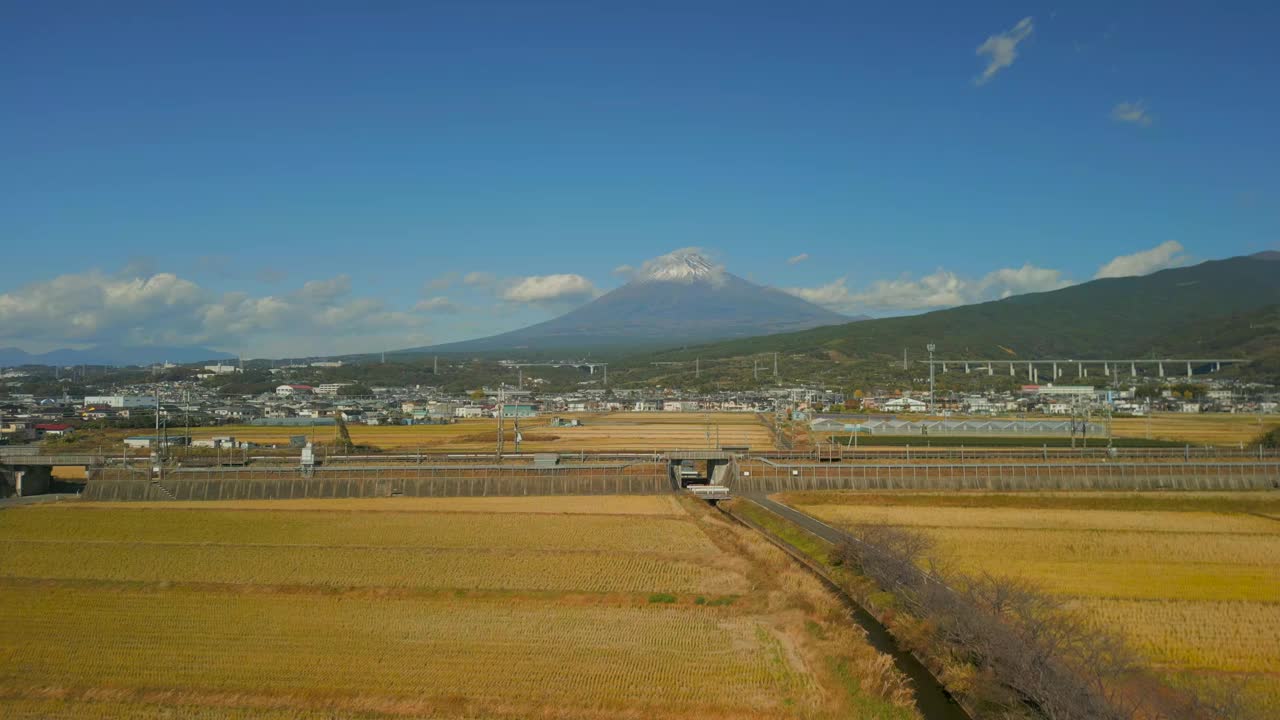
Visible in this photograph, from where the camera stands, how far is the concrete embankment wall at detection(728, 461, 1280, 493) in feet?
134

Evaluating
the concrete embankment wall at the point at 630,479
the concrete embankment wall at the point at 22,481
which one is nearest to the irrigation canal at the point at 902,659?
the concrete embankment wall at the point at 630,479

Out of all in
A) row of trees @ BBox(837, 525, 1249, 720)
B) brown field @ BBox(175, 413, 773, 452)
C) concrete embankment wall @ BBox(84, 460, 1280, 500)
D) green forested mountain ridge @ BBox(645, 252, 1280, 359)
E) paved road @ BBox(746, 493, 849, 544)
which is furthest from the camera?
green forested mountain ridge @ BBox(645, 252, 1280, 359)

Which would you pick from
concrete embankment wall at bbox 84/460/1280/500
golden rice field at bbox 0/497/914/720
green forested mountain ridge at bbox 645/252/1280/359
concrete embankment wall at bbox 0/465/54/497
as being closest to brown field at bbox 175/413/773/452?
concrete embankment wall at bbox 84/460/1280/500

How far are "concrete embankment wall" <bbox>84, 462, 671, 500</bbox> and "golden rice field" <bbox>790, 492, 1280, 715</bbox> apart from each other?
9356mm

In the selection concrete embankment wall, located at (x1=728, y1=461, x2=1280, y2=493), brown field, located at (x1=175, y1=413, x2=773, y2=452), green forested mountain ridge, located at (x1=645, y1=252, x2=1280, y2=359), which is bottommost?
concrete embankment wall, located at (x1=728, y1=461, x2=1280, y2=493)

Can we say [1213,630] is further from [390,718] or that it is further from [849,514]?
[849,514]

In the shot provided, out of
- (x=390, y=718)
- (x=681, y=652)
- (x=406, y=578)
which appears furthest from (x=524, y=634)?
(x=406, y=578)

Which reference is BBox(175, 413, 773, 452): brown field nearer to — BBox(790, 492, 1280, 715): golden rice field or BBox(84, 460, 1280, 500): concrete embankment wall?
BBox(84, 460, 1280, 500): concrete embankment wall

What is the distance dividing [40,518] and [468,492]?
1537cm

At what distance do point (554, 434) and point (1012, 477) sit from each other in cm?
3690

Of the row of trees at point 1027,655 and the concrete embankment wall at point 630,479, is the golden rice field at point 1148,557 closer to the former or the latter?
the row of trees at point 1027,655

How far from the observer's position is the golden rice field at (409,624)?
45.4ft

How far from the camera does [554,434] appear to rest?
70312 mm

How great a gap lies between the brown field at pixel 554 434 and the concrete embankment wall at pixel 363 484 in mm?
12890
